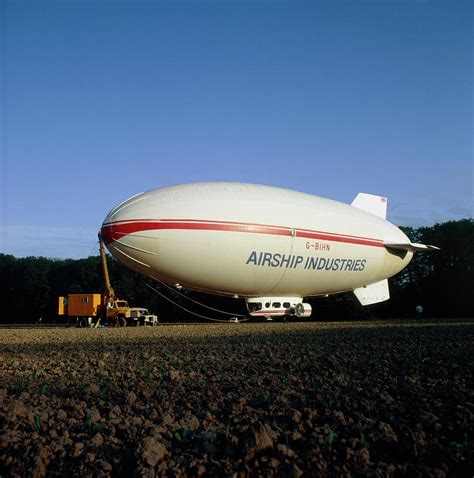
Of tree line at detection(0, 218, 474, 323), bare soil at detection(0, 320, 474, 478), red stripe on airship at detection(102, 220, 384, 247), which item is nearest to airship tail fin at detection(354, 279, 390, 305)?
red stripe on airship at detection(102, 220, 384, 247)

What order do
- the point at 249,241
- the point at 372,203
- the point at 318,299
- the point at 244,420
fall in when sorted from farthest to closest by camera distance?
the point at 318,299, the point at 372,203, the point at 249,241, the point at 244,420

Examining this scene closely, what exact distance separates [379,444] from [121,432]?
2.54m

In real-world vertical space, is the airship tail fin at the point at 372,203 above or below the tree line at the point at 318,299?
above

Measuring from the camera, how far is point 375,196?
38.2 meters

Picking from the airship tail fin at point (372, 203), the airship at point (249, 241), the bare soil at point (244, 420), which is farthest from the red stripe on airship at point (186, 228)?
the bare soil at point (244, 420)

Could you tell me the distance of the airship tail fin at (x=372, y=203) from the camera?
3744 centimetres

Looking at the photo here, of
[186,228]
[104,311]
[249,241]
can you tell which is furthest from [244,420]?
[104,311]

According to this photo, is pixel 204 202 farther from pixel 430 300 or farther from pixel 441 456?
pixel 430 300

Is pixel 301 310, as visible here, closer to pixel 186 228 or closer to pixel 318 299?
pixel 186 228

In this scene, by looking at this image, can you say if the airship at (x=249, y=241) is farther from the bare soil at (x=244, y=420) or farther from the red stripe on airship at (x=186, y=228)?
the bare soil at (x=244, y=420)

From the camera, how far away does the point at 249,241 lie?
27000 mm

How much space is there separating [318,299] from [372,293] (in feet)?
91.0

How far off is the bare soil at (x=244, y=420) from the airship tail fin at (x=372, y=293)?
87.8 feet

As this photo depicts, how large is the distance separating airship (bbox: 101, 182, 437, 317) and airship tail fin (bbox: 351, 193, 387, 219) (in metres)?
3.56
